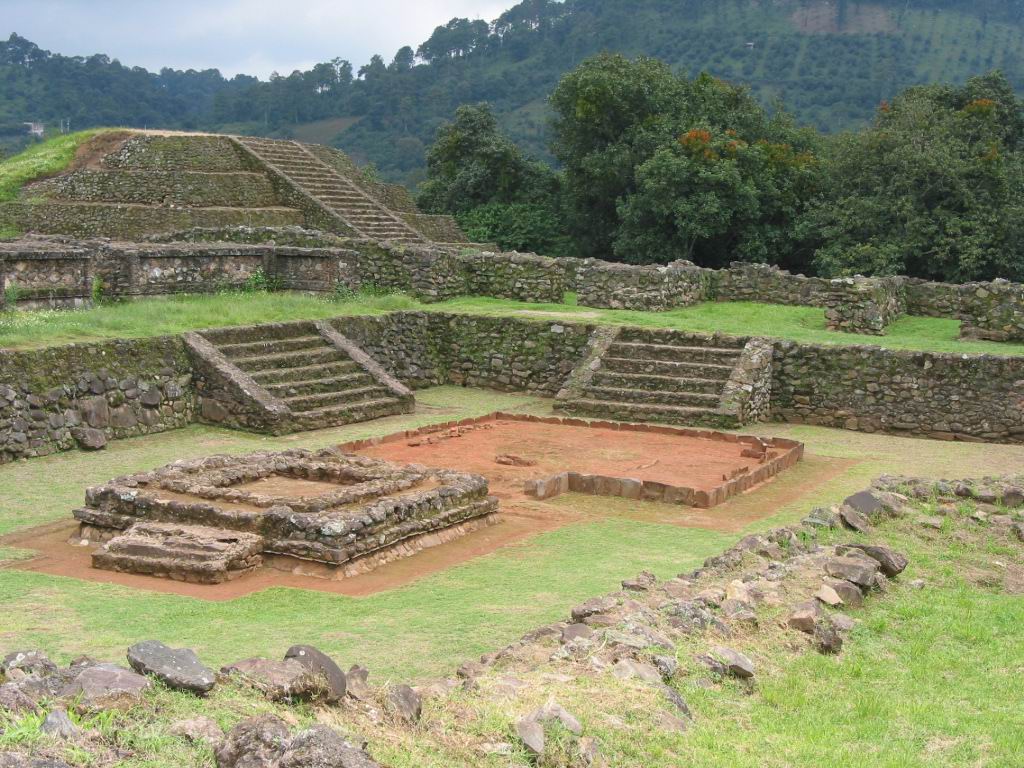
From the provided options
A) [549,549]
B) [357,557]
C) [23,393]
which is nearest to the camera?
[357,557]

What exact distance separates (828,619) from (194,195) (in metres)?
22.0

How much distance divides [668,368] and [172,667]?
13240 mm

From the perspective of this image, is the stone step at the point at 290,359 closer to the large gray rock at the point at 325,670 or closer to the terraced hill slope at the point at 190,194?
the terraced hill slope at the point at 190,194

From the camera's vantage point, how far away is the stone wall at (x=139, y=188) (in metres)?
26.7

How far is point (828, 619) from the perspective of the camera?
303 inches

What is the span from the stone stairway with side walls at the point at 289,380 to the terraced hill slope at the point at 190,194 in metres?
8.37

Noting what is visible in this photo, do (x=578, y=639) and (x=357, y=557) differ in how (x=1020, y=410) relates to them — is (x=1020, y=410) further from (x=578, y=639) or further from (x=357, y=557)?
(x=578, y=639)

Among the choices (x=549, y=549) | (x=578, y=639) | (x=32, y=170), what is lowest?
(x=549, y=549)

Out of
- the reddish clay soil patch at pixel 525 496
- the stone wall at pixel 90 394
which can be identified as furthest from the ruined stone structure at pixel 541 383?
the reddish clay soil patch at pixel 525 496

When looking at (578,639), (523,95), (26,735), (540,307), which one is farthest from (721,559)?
(523,95)

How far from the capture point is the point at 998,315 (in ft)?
63.1

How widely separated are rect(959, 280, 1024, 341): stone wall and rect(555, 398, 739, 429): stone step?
529 centimetres

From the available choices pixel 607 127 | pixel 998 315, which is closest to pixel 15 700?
pixel 998 315

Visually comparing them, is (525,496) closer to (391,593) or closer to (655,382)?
(391,593)
